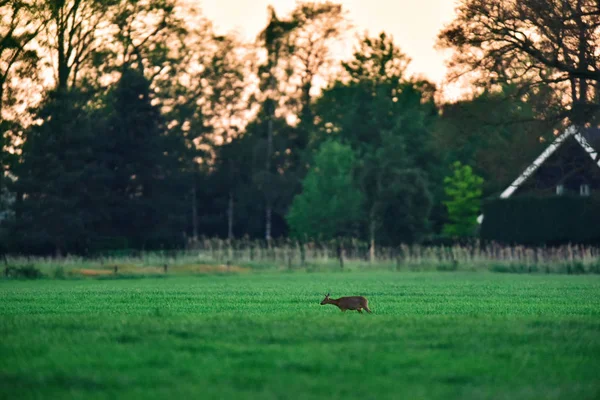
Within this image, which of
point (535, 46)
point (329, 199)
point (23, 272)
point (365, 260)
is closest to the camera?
point (535, 46)

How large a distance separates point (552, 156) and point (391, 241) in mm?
26832

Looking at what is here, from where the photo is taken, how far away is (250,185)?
91.2 meters

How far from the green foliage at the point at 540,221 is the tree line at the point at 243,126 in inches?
72.5

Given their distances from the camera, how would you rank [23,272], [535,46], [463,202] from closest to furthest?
[535,46], [23,272], [463,202]

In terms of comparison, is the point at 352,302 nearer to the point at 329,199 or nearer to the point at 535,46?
the point at 535,46

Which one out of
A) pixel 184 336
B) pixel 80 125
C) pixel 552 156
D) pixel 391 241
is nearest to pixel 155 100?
pixel 80 125

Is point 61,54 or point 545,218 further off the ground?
point 61,54

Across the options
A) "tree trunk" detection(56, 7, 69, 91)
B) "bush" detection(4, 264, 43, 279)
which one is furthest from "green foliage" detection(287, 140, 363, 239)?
"bush" detection(4, 264, 43, 279)

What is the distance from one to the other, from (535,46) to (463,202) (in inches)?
1912

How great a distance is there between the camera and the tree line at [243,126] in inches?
1474

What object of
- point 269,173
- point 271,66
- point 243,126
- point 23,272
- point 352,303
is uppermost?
point 271,66

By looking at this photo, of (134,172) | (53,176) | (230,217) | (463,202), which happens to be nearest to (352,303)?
(53,176)

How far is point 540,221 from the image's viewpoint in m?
60.2

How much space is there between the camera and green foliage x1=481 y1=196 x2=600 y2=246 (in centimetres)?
5881
